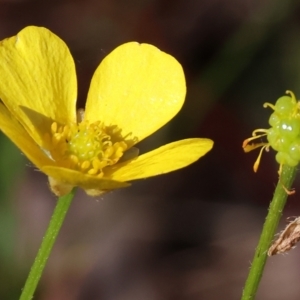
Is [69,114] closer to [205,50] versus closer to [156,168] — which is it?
[156,168]

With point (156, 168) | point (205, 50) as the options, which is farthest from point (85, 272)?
point (156, 168)

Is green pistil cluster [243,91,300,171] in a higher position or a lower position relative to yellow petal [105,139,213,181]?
higher

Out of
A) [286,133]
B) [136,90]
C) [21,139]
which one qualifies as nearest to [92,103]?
[136,90]

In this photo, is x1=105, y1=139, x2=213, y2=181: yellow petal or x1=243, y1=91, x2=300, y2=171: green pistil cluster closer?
x1=243, y1=91, x2=300, y2=171: green pistil cluster

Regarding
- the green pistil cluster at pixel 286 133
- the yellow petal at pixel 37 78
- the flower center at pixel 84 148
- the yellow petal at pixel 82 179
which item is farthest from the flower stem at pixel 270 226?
the yellow petal at pixel 37 78

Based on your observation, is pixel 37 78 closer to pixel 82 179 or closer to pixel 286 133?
pixel 82 179

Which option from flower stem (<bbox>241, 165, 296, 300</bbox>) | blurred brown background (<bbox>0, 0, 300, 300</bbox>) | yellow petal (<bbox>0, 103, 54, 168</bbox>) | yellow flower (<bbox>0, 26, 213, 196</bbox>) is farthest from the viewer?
blurred brown background (<bbox>0, 0, 300, 300</bbox>)

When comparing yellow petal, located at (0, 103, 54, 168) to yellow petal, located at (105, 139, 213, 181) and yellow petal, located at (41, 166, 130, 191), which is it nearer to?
yellow petal, located at (41, 166, 130, 191)

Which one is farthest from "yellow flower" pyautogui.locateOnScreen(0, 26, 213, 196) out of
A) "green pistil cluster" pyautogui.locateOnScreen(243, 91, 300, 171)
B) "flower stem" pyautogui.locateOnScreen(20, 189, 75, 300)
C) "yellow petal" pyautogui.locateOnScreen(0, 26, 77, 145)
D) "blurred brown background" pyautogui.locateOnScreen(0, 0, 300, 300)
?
"blurred brown background" pyautogui.locateOnScreen(0, 0, 300, 300)
